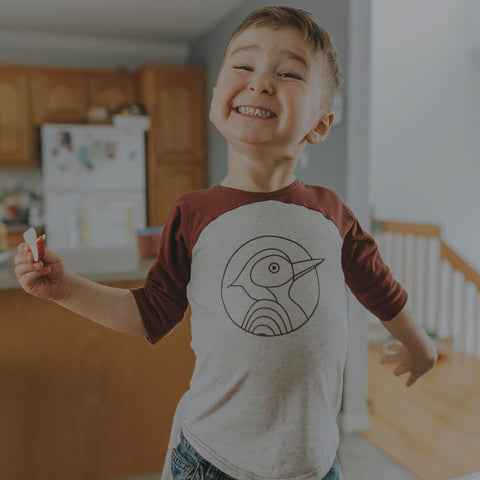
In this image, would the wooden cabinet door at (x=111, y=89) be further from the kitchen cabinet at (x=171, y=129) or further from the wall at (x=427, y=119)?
the wall at (x=427, y=119)

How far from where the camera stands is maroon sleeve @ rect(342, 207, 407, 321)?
0.77 meters

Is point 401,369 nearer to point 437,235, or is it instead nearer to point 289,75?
point 289,75

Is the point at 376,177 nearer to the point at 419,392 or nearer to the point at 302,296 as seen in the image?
the point at 419,392

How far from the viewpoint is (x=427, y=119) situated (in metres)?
3.91

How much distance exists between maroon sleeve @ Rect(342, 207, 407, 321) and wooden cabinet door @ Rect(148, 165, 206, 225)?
11.0 feet

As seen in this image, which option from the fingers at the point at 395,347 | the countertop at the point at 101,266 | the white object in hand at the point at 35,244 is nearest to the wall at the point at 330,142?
the countertop at the point at 101,266

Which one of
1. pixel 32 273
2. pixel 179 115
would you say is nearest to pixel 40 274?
pixel 32 273

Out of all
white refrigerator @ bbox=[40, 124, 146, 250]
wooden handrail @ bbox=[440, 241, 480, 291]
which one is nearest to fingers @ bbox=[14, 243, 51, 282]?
wooden handrail @ bbox=[440, 241, 480, 291]

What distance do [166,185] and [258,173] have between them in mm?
3490

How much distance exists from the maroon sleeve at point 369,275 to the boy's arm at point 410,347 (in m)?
0.02

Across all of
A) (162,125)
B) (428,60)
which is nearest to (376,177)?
(428,60)

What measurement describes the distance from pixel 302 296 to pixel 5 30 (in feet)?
14.0

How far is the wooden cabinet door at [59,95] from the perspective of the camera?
4.05 m

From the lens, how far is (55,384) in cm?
162
